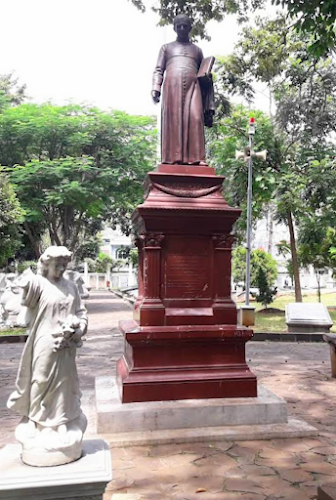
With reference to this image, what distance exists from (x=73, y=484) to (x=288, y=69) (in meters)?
14.8

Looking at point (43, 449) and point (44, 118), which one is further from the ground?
point (44, 118)

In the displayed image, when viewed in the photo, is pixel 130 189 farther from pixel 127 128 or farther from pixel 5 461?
pixel 5 461

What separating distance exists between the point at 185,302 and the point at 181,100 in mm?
2653

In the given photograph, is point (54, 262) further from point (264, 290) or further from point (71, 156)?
point (264, 290)

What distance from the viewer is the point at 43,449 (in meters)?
2.84

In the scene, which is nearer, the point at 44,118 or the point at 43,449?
the point at 43,449

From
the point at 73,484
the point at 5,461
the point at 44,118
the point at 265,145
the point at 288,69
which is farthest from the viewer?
the point at 44,118

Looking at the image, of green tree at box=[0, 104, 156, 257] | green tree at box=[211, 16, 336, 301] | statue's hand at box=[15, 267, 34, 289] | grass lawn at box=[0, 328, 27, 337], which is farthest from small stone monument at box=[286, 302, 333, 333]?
statue's hand at box=[15, 267, 34, 289]

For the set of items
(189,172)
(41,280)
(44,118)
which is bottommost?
(41,280)

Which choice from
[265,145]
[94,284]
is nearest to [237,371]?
[265,145]

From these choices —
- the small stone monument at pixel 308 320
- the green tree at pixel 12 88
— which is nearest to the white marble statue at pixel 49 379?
the small stone monument at pixel 308 320

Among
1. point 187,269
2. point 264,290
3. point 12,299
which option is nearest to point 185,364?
point 187,269

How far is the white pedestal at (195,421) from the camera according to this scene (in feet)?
15.4

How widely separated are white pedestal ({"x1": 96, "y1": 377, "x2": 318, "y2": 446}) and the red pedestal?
0.73 ft
